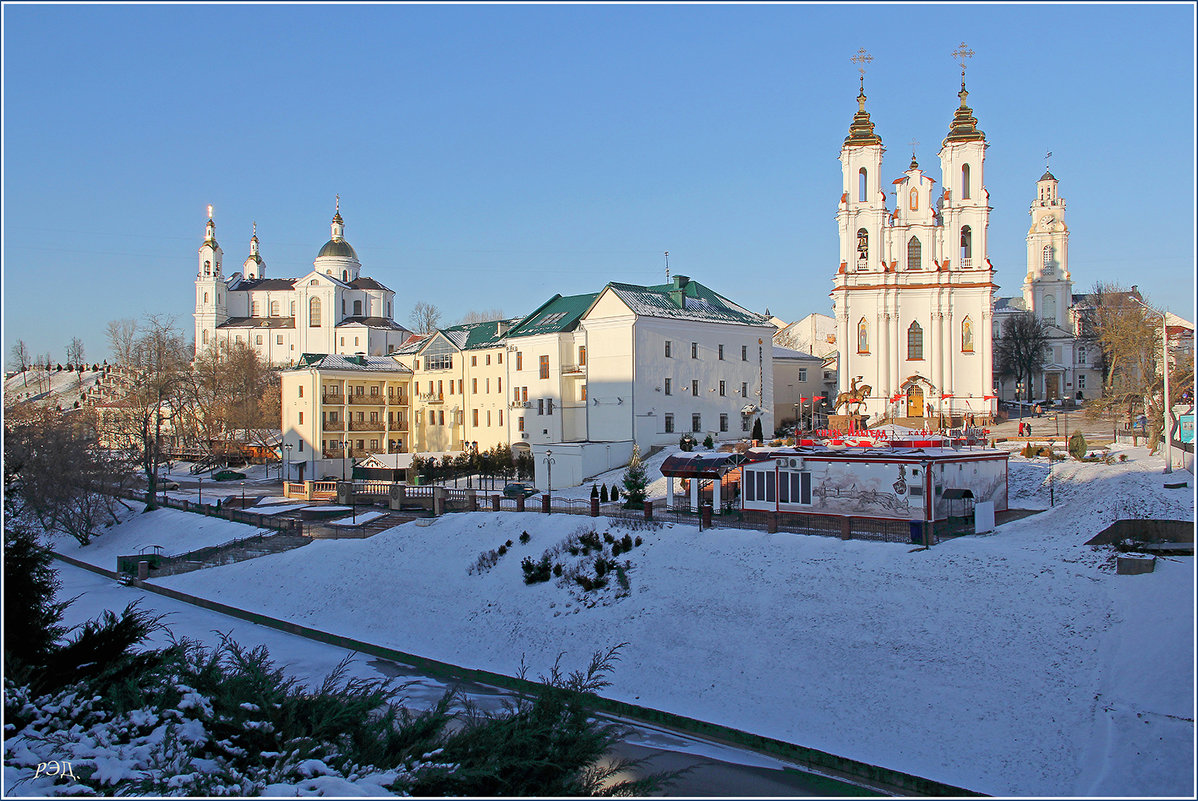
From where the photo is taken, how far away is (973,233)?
179 feet

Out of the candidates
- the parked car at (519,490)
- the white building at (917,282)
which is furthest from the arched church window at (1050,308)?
the parked car at (519,490)

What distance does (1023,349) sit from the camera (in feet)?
253

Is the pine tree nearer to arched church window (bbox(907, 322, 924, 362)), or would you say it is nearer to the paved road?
the paved road

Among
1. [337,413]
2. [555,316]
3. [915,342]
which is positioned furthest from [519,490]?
[915,342]

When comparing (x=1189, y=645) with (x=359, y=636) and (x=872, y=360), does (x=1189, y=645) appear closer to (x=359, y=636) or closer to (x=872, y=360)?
(x=359, y=636)

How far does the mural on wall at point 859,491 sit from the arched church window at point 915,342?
29.6m

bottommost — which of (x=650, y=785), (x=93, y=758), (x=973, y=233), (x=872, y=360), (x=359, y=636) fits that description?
(x=359, y=636)

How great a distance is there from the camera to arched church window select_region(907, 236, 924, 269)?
56.0 meters

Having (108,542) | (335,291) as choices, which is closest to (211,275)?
(335,291)

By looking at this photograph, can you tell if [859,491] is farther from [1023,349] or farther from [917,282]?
[1023,349]

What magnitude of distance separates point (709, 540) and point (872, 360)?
3142cm

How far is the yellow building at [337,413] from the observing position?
64.7m

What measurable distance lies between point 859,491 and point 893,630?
6.73 m

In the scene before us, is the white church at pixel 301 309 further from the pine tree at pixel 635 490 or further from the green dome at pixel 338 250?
the pine tree at pixel 635 490
